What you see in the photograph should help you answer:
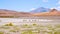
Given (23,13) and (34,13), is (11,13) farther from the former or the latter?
(34,13)

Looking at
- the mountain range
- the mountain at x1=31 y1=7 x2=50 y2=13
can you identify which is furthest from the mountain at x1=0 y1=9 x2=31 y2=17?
the mountain at x1=31 y1=7 x2=50 y2=13

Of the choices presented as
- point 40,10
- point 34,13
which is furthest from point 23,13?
point 40,10

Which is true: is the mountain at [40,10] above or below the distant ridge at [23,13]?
above

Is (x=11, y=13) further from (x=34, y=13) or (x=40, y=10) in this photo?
(x=40, y=10)

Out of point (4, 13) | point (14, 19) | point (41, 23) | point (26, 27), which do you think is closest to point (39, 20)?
point (41, 23)

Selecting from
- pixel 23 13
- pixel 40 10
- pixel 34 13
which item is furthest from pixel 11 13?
pixel 40 10

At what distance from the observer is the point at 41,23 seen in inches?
139

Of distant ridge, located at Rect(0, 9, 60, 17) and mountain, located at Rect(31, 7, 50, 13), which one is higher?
mountain, located at Rect(31, 7, 50, 13)

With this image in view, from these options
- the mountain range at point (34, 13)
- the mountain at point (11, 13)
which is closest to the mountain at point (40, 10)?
the mountain range at point (34, 13)

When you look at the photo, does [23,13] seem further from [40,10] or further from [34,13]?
[40,10]

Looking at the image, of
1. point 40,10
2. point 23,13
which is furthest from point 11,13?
point 40,10

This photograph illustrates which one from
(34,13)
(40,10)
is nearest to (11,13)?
(34,13)

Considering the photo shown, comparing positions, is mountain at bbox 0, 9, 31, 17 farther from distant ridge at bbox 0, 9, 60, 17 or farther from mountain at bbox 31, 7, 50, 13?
mountain at bbox 31, 7, 50, 13

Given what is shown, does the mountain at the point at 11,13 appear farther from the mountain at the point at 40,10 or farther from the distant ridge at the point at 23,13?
the mountain at the point at 40,10
